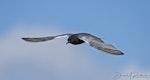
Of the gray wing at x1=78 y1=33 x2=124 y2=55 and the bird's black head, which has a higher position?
the bird's black head

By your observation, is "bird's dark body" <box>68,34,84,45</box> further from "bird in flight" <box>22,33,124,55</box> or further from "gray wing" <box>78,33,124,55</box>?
"gray wing" <box>78,33,124,55</box>

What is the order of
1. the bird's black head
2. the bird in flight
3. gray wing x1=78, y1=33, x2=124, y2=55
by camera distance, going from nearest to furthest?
gray wing x1=78, y1=33, x2=124, y2=55
the bird in flight
the bird's black head

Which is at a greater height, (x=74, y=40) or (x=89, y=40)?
(x=74, y=40)

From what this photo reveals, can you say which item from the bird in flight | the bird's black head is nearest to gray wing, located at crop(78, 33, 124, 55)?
the bird in flight

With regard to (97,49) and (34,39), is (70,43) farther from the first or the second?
(97,49)

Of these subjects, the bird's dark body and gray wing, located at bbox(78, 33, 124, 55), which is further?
the bird's dark body

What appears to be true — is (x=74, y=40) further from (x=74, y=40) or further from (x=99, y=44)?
(x=99, y=44)

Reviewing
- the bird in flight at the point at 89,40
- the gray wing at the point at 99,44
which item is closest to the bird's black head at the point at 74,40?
the bird in flight at the point at 89,40

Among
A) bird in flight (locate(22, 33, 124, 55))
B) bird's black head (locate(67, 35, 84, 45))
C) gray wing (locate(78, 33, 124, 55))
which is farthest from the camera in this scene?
bird's black head (locate(67, 35, 84, 45))

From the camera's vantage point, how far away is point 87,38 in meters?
22.3

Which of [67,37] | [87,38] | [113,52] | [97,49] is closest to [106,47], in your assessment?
[97,49]

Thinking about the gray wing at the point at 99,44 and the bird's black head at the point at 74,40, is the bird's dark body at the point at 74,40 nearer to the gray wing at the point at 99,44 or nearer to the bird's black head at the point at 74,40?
the bird's black head at the point at 74,40

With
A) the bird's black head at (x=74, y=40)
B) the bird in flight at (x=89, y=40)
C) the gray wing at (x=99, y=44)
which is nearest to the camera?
the gray wing at (x=99, y=44)

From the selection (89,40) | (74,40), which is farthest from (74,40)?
(89,40)
